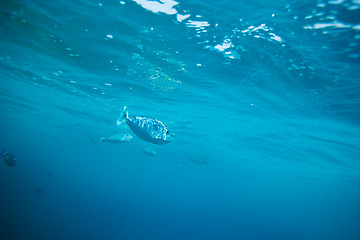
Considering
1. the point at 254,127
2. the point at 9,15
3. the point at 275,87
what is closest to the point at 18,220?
the point at 9,15

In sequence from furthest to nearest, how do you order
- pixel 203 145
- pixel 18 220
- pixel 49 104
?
pixel 203 145, pixel 49 104, pixel 18 220

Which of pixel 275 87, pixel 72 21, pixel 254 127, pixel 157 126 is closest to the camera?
pixel 157 126

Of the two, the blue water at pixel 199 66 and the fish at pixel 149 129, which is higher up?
the blue water at pixel 199 66

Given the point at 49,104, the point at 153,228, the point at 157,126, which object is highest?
the point at 157,126

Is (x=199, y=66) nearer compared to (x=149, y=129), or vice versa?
(x=149, y=129)

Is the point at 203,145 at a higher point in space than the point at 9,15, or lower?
lower

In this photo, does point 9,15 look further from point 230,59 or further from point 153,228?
point 153,228

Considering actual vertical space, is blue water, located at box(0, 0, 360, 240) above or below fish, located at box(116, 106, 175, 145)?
above

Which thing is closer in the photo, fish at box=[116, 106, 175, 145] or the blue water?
fish at box=[116, 106, 175, 145]

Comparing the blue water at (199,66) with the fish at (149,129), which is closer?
the fish at (149,129)

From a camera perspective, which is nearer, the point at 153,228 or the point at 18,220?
the point at 18,220

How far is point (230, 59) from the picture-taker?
1128cm

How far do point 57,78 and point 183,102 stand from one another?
11.6m

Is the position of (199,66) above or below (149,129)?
above
